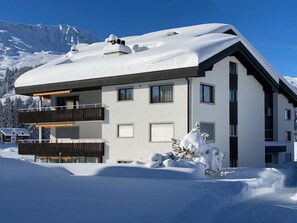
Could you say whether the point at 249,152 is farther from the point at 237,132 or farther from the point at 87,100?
the point at 87,100

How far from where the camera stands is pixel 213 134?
26906 millimetres

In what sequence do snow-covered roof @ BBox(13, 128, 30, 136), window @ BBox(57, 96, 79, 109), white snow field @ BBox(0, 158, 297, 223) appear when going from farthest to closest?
1. snow-covered roof @ BBox(13, 128, 30, 136)
2. window @ BBox(57, 96, 79, 109)
3. white snow field @ BBox(0, 158, 297, 223)

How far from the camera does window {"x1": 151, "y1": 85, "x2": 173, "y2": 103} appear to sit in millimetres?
26047

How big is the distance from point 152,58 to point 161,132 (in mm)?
4530

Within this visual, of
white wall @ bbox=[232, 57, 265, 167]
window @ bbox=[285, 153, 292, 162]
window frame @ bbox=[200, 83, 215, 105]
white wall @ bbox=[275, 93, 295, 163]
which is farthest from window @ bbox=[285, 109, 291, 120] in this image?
window frame @ bbox=[200, 83, 215, 105]

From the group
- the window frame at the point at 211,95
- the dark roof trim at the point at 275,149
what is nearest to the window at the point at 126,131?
the window frame at the point at 211,95

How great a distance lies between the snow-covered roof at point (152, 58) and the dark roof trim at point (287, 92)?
94 cm

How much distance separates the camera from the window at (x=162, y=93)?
1025 inches

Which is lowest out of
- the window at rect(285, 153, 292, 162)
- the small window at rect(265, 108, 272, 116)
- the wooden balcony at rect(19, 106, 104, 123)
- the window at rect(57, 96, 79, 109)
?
the window at rect(285, 153, 292, 162)

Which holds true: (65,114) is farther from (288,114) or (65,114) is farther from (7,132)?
(7,132)

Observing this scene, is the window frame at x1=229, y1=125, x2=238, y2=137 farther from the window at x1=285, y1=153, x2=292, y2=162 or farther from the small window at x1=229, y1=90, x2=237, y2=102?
the window at x1=285, y1=153, x2=292, y2=162

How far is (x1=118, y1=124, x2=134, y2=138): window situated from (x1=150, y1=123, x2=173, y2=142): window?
1.54 meters

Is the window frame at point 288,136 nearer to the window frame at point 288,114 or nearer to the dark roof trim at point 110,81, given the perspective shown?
the window frame at point 288,114

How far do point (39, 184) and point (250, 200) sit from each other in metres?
7.83
